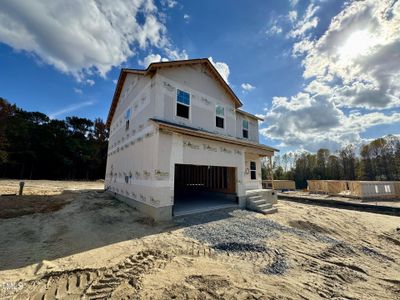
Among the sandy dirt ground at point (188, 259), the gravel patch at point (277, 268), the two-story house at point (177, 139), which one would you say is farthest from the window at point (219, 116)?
the gravel patch at point (277, 268)

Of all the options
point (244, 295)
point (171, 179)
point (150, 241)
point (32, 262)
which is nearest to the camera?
point (244, 295)

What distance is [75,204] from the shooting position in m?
9.99

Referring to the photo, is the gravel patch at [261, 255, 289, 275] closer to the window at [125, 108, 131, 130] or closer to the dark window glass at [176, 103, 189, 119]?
the dark window glass at [176, 103, 189, 119]

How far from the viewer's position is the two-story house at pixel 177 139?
8.12m

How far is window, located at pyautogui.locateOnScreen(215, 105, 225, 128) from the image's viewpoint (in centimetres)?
1244

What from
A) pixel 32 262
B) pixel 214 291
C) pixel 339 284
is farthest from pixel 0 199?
pixel 339 284

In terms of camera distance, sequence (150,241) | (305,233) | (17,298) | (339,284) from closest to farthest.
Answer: (17,298) < (339,284) < (150,241) < (305,233)

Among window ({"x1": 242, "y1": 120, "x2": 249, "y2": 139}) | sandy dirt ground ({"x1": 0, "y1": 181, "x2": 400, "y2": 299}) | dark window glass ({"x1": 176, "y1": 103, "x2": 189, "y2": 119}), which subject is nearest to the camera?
sandy dirt ground ({"x1": 0, "y1": 181, "x2": 400, "y2": 299})

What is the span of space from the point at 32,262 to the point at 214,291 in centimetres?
435

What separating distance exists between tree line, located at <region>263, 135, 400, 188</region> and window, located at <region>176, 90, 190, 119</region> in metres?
35.7

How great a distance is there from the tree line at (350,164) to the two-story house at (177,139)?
3239cm

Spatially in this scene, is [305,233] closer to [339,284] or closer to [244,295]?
[339,284]

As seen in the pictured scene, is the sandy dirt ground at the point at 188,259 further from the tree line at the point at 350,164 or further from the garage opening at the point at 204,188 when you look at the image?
the tree line at the point at 350,164

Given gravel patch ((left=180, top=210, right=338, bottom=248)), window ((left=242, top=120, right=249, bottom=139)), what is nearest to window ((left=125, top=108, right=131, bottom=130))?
gravel patch ((left=180, top=210, right=338, bottom=248))
